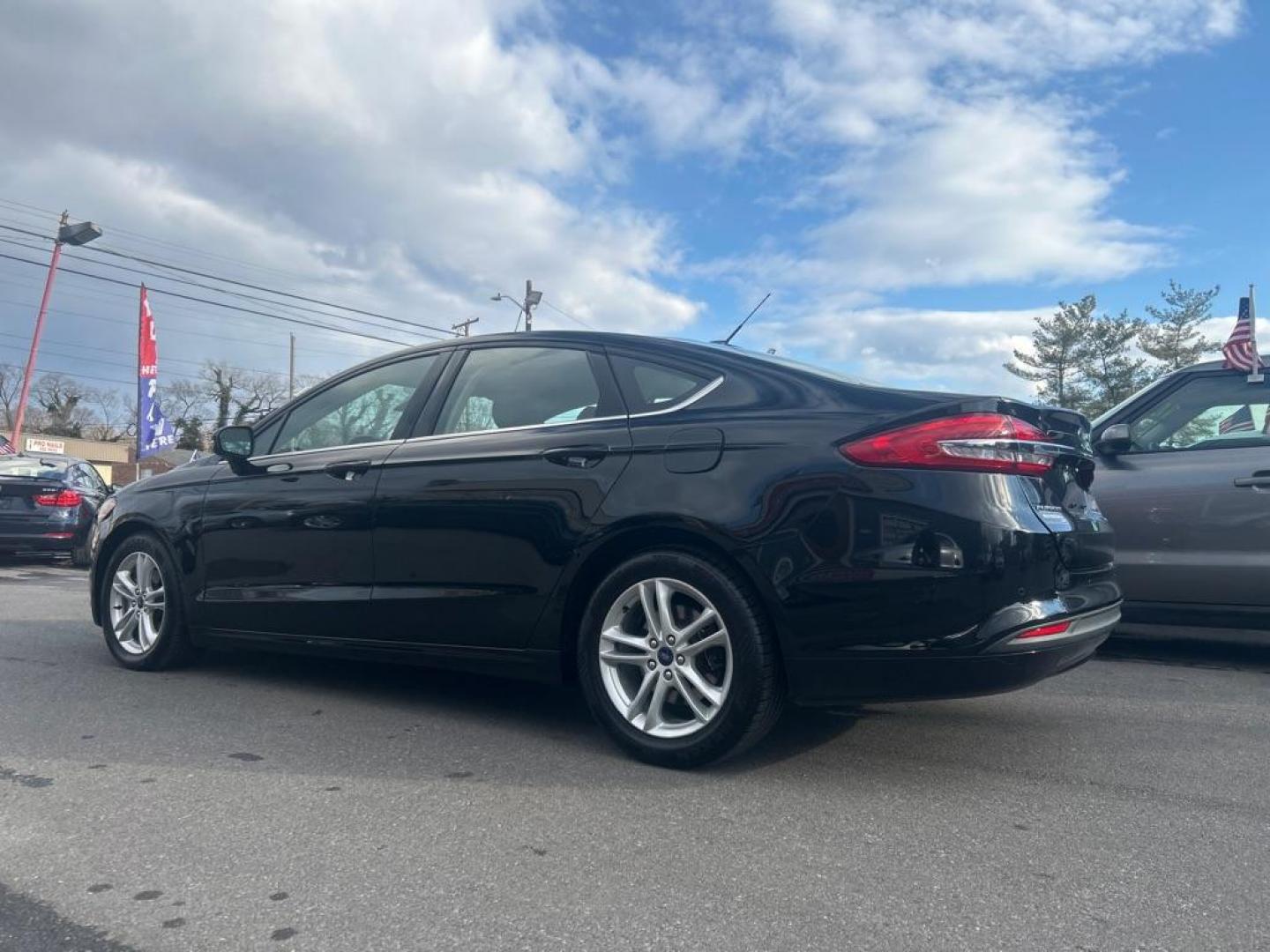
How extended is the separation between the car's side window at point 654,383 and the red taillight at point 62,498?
9.80 metres

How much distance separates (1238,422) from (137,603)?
5817 mm

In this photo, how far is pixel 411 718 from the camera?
13.8 ft

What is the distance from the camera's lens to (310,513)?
14.8 ft

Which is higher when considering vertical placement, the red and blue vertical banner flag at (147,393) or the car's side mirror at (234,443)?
the red and blue vertical banner flag at (147,393)

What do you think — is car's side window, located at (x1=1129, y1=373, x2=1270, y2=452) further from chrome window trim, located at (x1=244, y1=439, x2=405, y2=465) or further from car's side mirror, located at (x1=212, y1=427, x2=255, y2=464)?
car's side mirror, located at (x1=212, y1=427, x2=255, y2=464)

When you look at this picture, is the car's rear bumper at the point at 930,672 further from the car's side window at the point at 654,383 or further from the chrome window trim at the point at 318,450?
the chrome window trim at the point at 318,450

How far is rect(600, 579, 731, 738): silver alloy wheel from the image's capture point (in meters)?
3.40

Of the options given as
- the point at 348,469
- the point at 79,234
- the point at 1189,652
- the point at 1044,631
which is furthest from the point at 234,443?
the point at 79,234

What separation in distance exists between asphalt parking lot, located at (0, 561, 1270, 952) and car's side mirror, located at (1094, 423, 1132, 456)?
1.46 m

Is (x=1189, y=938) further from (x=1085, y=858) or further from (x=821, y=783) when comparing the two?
(x=821, y=783)

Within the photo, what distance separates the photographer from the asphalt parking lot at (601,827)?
238 centimetres

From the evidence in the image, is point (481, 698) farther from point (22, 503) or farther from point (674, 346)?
point (22, 503)

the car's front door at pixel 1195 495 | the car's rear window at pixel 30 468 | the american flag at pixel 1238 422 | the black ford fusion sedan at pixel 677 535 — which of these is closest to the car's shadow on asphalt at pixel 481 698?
the black ford fusion sedan at pixel 677 535

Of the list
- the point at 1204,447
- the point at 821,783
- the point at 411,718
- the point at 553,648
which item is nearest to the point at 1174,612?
the point at 1204,447
